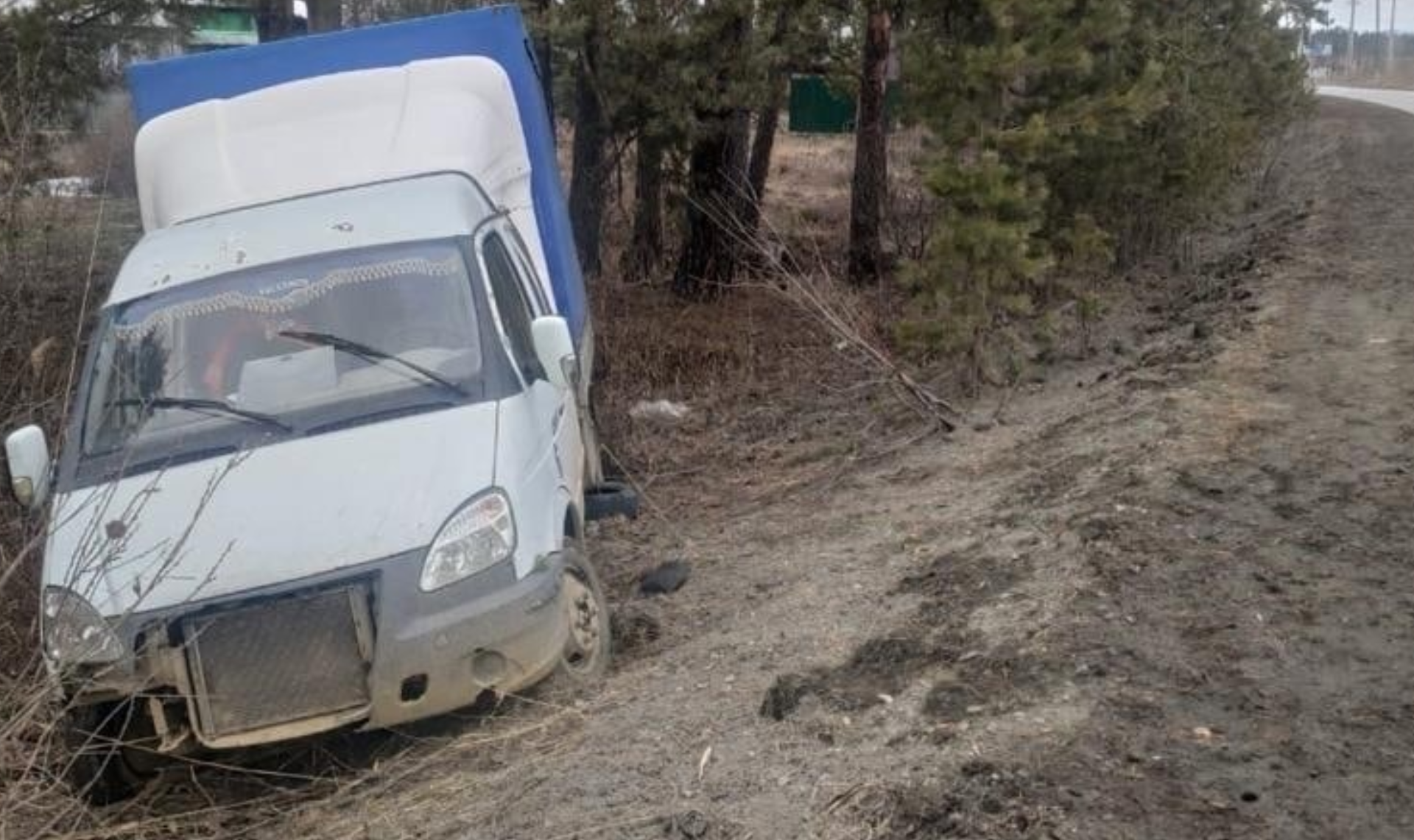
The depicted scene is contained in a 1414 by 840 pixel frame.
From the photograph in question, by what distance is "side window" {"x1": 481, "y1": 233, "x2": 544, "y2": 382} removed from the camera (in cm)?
748

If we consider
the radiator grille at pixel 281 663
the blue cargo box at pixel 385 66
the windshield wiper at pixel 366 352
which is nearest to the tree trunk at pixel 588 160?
the blue cargo box at pixel 385 66

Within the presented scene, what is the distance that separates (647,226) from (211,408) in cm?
1397

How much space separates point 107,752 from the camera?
6.25 metres

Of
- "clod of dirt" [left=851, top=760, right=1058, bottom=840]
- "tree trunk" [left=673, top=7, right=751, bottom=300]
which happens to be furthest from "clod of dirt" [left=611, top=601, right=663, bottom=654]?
"tree trunk" [left=673, top=7, right=751, bottom=300]

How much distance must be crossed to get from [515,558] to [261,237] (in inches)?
Answer: 89.2

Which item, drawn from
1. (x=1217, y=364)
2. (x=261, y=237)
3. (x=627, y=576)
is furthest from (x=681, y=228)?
(x=261, y=237)

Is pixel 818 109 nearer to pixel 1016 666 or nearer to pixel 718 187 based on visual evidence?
pixel 718 187

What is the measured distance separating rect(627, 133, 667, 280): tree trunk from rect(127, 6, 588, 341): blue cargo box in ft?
28.5

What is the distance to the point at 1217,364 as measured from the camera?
1112 centimetres

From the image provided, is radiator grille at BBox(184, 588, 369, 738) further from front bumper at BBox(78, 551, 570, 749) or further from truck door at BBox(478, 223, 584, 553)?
truck door at BBox(478, 223, 584, 553)

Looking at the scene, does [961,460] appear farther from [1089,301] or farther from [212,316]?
[212,316]

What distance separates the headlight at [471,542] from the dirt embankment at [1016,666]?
692 mm

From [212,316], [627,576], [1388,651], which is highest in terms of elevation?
[212,316]

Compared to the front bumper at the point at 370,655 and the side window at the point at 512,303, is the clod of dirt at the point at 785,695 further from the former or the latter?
the side window at the point at 512,303
